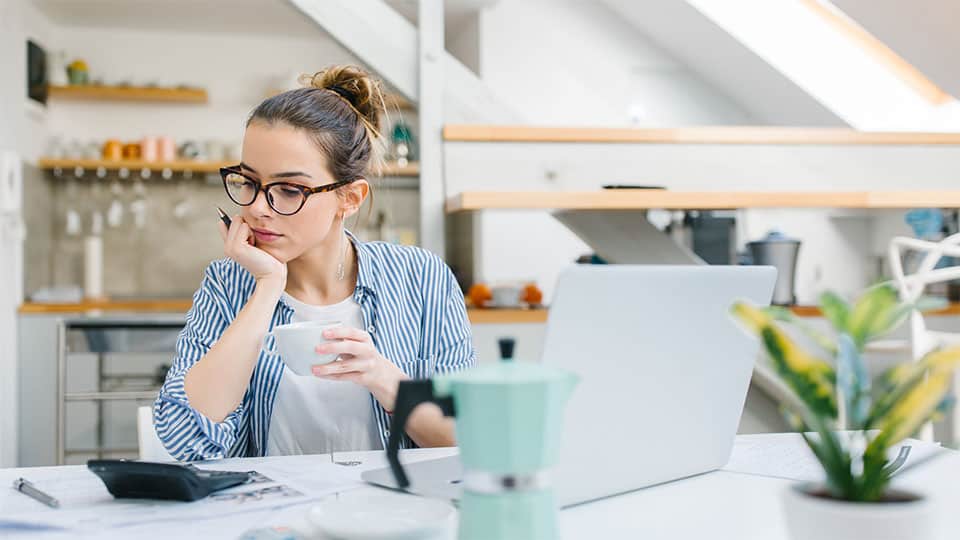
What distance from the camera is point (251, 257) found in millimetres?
1379

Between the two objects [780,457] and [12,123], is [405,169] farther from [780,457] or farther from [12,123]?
[780,457]

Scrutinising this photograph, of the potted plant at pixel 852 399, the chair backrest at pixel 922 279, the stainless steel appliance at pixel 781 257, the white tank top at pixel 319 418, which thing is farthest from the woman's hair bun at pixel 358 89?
the stainless steel appliance at pixel 781 257

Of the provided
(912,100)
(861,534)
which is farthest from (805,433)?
(912,100)

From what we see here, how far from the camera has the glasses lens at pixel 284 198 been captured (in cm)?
141

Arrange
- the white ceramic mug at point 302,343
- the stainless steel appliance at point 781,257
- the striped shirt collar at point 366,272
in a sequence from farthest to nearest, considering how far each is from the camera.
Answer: the stainless steel appliance at point 781,257
the striped shirt collar at point 366,272
the white ceramic mug at point 302,343

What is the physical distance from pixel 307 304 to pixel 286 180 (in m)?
0.24

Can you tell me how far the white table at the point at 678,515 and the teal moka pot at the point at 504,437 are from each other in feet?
0.76

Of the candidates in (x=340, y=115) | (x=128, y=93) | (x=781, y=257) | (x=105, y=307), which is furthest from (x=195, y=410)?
(x=128, y=93)

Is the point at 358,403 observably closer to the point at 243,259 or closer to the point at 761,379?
the point at 243,259

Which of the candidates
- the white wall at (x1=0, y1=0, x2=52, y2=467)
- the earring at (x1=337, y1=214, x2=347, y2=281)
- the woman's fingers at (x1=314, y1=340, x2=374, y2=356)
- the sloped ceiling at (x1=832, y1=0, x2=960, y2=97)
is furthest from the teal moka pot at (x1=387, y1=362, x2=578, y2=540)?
the white wall at (x1=0, y1=0, x2=52, y2=467)

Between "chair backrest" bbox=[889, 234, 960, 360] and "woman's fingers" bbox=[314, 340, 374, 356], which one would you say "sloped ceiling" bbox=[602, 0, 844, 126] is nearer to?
"chair backrest" bbox=[889, 234, 960, 360]

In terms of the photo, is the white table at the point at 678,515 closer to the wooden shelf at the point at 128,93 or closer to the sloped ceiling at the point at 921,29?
the sloped ceiling at the point at 921,29

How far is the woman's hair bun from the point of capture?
1.63 meters

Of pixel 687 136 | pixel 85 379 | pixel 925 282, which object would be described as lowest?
pixel 85 379
